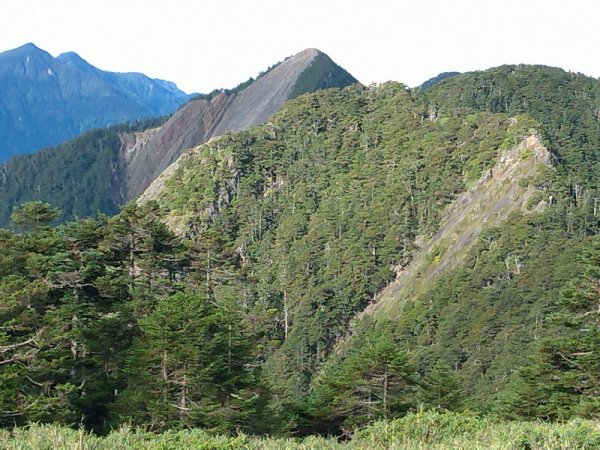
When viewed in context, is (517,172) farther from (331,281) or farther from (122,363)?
(122,363)

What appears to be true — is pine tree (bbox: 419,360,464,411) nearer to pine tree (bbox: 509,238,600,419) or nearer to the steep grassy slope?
pine tree (bbox: 509,238,600,419)

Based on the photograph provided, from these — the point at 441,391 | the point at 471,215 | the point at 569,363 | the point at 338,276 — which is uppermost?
the point at 471,215

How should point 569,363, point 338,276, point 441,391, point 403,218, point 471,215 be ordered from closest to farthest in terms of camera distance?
point 569,363, point 441,391, point 471,215, point 403,218, point 338,276

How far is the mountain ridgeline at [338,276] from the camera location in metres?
23.8

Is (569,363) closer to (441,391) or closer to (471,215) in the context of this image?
(441,391)

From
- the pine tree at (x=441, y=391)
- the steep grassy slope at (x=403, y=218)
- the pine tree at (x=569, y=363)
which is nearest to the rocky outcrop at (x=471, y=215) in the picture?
the steep grassy slope at (x=403, y=218)

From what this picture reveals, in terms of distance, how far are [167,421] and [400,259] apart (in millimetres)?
77237

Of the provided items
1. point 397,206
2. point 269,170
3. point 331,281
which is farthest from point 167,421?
point 269,170

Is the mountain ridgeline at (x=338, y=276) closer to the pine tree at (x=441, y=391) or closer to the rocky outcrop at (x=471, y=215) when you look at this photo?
the pine tree at (x=441, y=391)

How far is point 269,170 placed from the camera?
455 ft

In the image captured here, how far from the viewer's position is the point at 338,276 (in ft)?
339

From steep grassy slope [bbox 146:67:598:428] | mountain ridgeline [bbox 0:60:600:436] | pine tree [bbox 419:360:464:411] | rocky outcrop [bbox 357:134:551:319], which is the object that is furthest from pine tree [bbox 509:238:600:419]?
rocky outcrop [bbox 357:134:551:319]

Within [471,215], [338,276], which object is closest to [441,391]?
[471,215]

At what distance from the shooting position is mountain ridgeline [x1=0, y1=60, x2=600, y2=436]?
23781 millimetres
